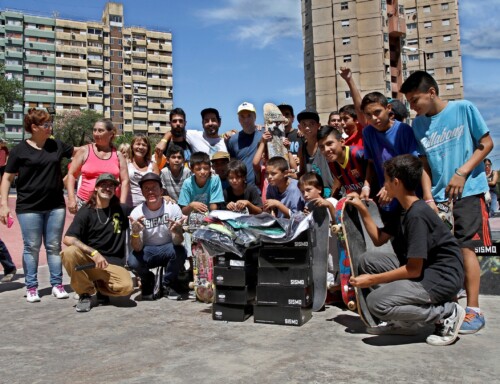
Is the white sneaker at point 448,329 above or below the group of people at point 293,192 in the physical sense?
below

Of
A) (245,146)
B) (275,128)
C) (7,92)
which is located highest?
(7,92)

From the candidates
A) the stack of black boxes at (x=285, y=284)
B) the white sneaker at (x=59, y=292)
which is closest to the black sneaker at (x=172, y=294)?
the white sneaker at (x=59, y=292)

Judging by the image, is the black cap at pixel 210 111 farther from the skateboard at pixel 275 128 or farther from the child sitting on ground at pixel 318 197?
the child sitting on ground at pixel 318 197

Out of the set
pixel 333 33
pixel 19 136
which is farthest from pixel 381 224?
pixel 19 136

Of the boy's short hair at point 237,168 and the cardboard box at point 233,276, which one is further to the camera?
the boy's short hair at point 237,168

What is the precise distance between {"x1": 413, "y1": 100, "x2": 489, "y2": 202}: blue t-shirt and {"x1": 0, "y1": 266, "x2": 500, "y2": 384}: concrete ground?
1227mm

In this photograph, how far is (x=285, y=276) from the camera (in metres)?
4.40

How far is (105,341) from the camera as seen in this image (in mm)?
3896

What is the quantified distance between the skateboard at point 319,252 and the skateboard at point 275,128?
1732mm

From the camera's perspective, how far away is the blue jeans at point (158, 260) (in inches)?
218

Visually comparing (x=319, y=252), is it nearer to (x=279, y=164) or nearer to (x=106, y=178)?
(x=279, y=164)

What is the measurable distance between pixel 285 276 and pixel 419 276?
122 cm

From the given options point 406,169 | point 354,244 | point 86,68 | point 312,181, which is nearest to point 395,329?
point 354,244

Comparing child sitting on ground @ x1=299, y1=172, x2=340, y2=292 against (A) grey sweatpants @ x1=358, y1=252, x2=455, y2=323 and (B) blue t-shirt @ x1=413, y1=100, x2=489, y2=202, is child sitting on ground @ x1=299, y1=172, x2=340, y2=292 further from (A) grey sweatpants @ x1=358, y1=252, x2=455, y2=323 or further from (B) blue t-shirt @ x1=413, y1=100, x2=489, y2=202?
(A) grey sweatpants @ x1=358, y1=252, x2=455, y2=323
